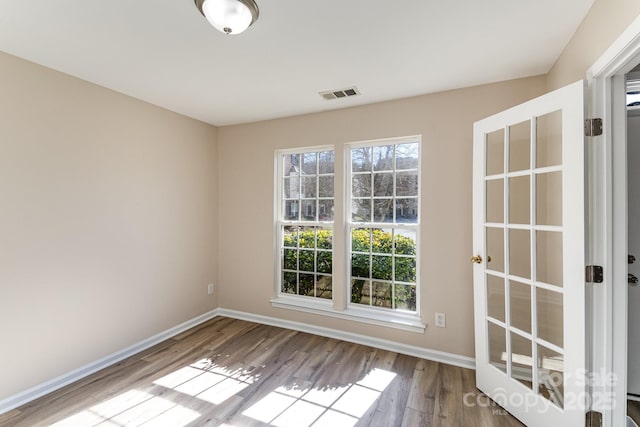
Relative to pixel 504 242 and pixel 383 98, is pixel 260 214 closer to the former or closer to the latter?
pixel 383 98

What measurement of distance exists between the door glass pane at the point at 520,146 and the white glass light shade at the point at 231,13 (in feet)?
5.80

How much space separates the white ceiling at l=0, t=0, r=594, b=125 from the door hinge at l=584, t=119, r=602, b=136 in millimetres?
621

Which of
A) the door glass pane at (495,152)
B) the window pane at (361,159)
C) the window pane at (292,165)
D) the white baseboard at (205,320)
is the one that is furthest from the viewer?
the window pane at (292,165)

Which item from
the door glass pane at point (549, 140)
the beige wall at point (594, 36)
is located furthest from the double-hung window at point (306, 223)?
the beige wall at point (594, 36)

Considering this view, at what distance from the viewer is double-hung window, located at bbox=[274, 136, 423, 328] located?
9.17 ft

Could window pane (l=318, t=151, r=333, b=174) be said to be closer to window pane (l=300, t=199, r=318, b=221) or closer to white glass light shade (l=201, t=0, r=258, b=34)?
window pane (l=300, t=199, r=318, b=221)

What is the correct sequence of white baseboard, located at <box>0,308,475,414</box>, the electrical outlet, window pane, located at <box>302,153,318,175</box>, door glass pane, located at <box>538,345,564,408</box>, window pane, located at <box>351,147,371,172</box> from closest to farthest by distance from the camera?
door glass pane, located at <box>538,345,564,408</box> → white baseboard, located at <box>0,308,475,414</box> → the electrical outlet → window pane, located at <box>351,147,371,172</box> → window pane, located at <box>302,153,318,175</box>

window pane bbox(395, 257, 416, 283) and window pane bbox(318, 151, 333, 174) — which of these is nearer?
window pane bbox(395, 257, 416, 283)

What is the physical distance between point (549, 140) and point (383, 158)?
1.42 metres

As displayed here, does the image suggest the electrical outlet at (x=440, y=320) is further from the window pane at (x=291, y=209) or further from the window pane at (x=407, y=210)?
the window pane at (x=291, y=209)

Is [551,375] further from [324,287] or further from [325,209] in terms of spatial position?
[325,209]

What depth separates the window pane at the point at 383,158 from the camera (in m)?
2.86

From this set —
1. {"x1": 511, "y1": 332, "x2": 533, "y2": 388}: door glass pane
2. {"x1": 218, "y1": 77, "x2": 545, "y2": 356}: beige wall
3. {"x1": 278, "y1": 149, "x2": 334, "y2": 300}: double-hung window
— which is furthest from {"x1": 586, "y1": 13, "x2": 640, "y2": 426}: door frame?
{"x1": 278, "y1": 149, "x2": 334, "y2": 300}: double-hung window

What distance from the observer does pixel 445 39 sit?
5.77 ft
